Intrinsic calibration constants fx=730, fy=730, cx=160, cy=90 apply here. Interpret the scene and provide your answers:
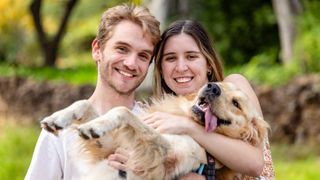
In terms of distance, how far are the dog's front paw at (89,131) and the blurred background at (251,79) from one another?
1.77 metres

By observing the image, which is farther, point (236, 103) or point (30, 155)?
point (30, 155)

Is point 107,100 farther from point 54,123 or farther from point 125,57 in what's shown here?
point 54,123

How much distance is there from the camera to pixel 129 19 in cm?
470

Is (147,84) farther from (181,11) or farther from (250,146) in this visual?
(250,146)

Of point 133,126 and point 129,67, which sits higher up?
point 129,67

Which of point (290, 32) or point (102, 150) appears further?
point (290, 32)

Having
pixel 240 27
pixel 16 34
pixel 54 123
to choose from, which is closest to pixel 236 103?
pixel 54 123

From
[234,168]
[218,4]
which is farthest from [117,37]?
[218,4]

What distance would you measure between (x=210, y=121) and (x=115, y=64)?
2.31 ft

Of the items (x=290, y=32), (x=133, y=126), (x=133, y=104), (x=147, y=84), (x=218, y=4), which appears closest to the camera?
(x=133, y=126)

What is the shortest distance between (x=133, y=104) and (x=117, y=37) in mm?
511

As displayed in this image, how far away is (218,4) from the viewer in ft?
70.6

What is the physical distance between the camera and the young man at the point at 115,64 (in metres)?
4.44

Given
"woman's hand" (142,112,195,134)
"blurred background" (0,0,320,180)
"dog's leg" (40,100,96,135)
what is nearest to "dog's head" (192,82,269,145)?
"woman's hand" (142,112,195,134)
